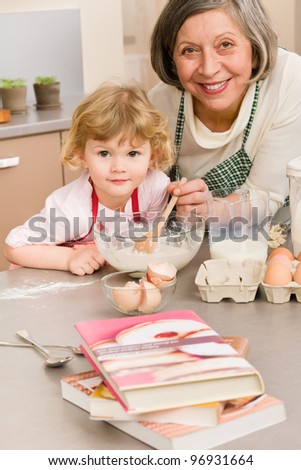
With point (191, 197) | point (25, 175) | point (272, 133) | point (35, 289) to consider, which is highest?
point (272, 133)

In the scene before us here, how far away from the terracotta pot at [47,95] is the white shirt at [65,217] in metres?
1.73

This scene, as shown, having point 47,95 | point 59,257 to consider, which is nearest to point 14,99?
point 47,95

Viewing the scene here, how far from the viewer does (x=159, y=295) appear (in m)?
1.38

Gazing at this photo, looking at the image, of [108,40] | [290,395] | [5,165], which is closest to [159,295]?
[290,395]

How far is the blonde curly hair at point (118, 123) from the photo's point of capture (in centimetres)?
174

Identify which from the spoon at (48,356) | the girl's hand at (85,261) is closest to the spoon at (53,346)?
the spoon at (48,356)

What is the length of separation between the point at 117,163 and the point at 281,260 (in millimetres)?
449

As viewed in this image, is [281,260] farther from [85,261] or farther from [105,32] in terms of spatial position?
[105,32]

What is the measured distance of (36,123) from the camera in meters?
3.13

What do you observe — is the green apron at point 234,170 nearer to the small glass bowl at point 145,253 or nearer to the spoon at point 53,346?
the small glass bowl at point 145,253

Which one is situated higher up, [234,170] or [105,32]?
[105,32]

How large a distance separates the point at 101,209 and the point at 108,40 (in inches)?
74.4

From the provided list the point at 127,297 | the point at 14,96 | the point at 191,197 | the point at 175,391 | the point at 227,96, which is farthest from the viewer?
the point at 14,96
